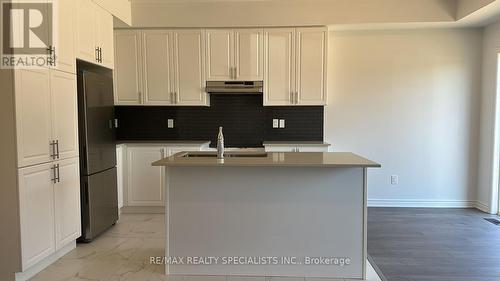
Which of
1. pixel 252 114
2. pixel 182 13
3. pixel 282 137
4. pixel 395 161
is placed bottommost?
pixel 395 161

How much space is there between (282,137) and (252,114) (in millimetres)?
533

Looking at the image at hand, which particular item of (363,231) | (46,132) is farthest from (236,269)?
(46,132)

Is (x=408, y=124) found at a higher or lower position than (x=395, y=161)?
higher

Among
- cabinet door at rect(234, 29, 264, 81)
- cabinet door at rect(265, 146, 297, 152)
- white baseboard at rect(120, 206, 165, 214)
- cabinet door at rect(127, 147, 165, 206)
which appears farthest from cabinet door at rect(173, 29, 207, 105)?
white baseboard at rect(120, 206, 165, 214)

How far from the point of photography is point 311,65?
14.5 ft

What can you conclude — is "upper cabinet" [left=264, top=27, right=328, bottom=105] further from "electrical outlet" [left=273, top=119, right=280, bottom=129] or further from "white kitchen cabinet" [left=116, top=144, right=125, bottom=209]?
"white kitchen cabinet" [left=116, top=144, right=125, bottom=209]

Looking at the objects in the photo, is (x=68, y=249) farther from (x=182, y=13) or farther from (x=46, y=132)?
(x=182, y=13)

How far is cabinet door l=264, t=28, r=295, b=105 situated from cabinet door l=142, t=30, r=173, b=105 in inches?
49.9

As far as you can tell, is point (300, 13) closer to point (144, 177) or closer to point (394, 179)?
point (394, 179)

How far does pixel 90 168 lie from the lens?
3369 mm

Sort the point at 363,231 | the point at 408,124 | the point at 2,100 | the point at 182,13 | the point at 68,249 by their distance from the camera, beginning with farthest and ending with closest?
the point at 408,124 < the point at 182,13 < the point at 68,249 < the point at 363,231 < the point at 2,100

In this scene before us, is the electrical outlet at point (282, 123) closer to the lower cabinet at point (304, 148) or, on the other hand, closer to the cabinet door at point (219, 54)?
the lower cabinet at point (304, 148)

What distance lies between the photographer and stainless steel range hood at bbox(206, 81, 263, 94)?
14.7ft

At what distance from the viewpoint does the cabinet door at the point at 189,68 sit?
4.48 m
